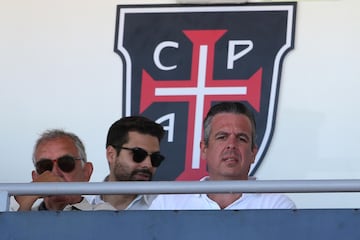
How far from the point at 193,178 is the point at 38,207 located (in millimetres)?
892

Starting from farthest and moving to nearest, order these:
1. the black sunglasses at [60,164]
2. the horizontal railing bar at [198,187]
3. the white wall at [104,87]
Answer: the white wall at [104,87] → the black sunglasses at [60,164] → the horizontal railing bar at [198,187]

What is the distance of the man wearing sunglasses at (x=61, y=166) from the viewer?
2891 mm

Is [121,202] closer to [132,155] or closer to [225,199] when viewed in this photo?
[132,155]

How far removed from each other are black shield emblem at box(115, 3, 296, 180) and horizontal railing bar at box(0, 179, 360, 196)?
53.4 inches

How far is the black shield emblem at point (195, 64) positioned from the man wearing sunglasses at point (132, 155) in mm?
511

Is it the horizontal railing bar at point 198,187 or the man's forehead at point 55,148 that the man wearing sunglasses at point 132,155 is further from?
the horizontal railing bar at point 198,187

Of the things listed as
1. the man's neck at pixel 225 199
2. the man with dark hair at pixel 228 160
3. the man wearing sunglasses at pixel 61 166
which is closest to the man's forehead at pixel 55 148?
the man wearing sunglasses at pixel 61 166

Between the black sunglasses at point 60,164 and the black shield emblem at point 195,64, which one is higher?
the black shield emblem at point 195,64

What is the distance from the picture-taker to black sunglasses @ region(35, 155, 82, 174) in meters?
3.09

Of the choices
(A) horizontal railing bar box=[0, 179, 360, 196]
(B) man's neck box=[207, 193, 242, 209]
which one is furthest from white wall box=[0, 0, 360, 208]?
(A) horizontal railing bar box=[0, 179, 360, 196]

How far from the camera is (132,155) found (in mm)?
3119

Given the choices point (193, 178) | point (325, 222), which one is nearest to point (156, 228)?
point (325, 222)

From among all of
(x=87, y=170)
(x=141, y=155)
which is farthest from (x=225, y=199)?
(x=87, y=170)

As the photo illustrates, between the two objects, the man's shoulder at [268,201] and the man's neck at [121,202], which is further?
the man's neck at [121,202]
